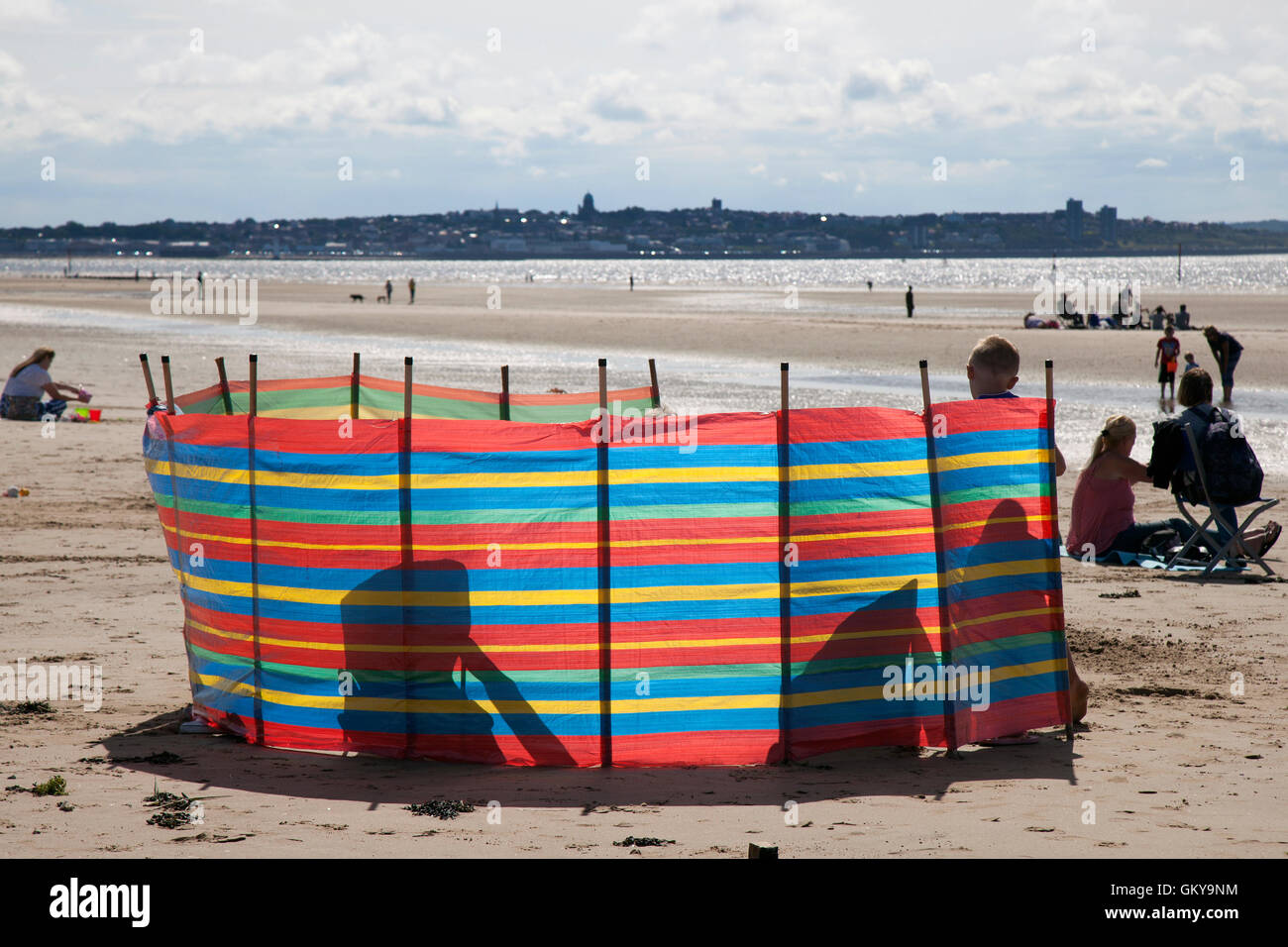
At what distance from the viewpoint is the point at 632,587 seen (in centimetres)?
558

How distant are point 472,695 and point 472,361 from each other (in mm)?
25937

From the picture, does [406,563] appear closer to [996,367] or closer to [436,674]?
[436,674]

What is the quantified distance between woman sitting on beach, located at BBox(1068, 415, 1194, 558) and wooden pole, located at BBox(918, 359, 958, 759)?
4269 mm

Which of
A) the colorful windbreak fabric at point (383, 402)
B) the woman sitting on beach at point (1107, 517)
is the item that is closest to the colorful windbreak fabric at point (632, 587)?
the colorful windbreak fabric at point (383, 402)

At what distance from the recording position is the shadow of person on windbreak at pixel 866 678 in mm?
5629

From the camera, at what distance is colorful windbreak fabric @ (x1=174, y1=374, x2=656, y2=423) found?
7.38 metres

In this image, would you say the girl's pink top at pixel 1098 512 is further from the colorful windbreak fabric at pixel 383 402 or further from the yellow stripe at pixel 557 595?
the yellow stripe at pixel 557 595

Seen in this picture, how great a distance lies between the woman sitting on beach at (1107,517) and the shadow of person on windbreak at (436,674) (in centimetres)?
576

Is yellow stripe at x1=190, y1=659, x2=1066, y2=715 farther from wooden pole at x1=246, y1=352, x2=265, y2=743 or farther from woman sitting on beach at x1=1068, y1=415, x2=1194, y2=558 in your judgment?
woman sitting on beach at x1=1068, y1=415, x2=1194, y2=558

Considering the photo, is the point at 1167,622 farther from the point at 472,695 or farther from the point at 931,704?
the point at 472,695

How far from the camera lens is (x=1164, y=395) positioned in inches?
945

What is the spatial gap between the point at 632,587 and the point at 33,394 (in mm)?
14918

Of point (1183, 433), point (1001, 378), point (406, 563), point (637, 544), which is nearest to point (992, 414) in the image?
point (1001, 378)

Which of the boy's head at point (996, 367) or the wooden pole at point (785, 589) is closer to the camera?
the wooden pole at point (785, 589)
